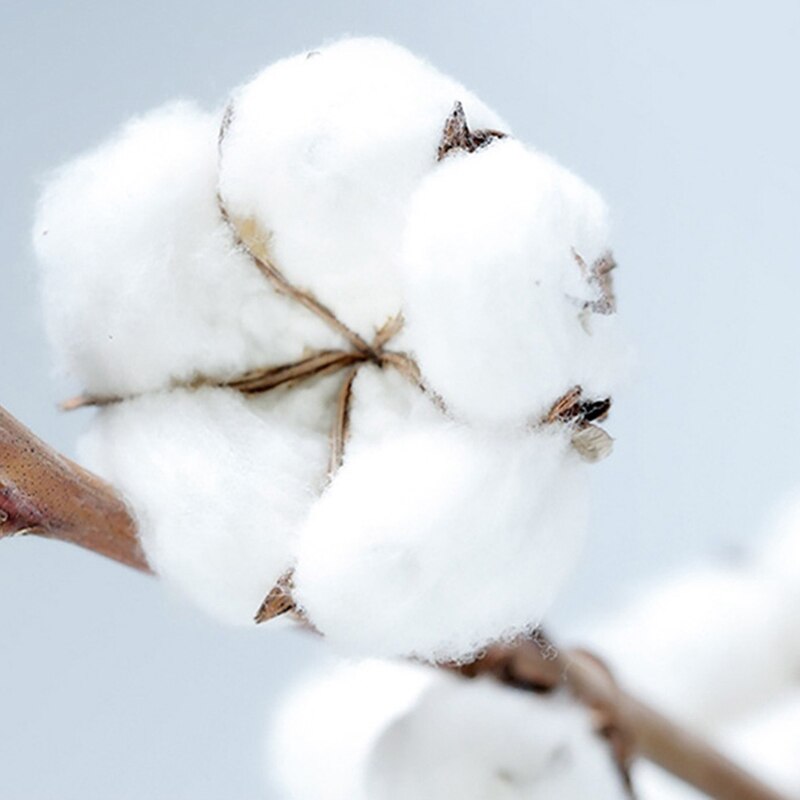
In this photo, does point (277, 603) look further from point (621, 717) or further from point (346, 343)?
point (621, 717)

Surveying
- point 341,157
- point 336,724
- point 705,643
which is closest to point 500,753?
point 336,724

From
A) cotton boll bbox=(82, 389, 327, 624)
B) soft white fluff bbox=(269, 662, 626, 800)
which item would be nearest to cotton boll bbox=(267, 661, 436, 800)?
soft white fluff bbox=(269, 662, 626, 800)

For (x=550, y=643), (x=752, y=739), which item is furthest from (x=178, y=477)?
(x=752, y=739)

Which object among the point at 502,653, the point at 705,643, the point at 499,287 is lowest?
the point at 705,643

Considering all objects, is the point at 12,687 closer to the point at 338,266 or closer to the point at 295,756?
the point at 295,756

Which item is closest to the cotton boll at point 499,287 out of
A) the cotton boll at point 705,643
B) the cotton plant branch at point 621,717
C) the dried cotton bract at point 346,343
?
the dried cotton bract at point 346,343
